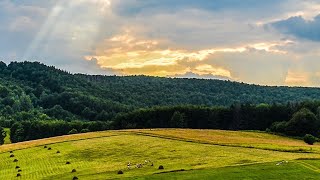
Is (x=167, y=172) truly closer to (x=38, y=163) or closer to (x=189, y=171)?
(x=189, y=171)

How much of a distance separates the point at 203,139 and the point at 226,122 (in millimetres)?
86730

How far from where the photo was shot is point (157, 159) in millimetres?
70812

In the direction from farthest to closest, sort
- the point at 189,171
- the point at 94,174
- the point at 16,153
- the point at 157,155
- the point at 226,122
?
the point at 226,122
the point at 16,153
the point at 157,155
the point at 94,174
the point at 189,171

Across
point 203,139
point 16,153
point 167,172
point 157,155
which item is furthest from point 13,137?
point 167,172

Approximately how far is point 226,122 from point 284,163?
121 m

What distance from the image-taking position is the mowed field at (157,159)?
5669 cm

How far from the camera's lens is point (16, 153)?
9356 centimetres

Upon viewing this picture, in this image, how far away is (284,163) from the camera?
200 feet

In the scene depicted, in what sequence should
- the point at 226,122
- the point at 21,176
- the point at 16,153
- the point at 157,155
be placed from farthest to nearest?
1. the point at 226,122
2. the point at 16,153
3. the point at 157,155
4. the point at 21,176

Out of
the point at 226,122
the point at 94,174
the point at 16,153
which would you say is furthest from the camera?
the point at 226,122

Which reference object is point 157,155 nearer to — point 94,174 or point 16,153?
point 94,174

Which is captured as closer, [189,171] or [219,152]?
[189,171]

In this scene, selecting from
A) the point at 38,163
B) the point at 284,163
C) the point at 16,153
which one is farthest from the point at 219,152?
the point at 16,153

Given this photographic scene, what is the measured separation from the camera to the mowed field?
186ft
